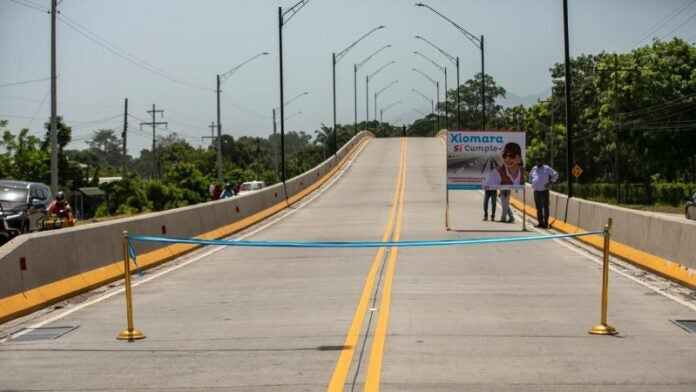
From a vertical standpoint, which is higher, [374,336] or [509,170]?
[509,170]

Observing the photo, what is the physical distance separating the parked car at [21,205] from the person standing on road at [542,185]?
1240cm

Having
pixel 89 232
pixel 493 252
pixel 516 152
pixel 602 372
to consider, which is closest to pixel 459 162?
pixel 516 152

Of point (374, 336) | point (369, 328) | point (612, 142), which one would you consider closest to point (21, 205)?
point (369, 328)

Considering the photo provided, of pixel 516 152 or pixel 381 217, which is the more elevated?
pixel 516 152

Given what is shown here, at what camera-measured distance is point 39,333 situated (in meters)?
10.9

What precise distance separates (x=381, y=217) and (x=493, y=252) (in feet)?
36.5

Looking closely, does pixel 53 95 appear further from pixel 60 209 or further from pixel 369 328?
pixel 369 328

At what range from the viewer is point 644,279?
594 inches

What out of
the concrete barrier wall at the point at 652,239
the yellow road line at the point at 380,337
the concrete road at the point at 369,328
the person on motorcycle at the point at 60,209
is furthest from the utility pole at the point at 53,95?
the concrete barrier wall at the point at 652,239

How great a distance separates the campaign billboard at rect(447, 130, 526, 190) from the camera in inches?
1037

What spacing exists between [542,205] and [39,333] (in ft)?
56.2

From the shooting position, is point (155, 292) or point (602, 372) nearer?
point (602, 372)

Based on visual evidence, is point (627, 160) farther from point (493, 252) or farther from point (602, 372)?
point (602, 372)

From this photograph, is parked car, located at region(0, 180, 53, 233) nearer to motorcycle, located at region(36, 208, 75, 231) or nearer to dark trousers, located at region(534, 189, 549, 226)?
motorcycle, located at region(36, 208, 75, 231)
